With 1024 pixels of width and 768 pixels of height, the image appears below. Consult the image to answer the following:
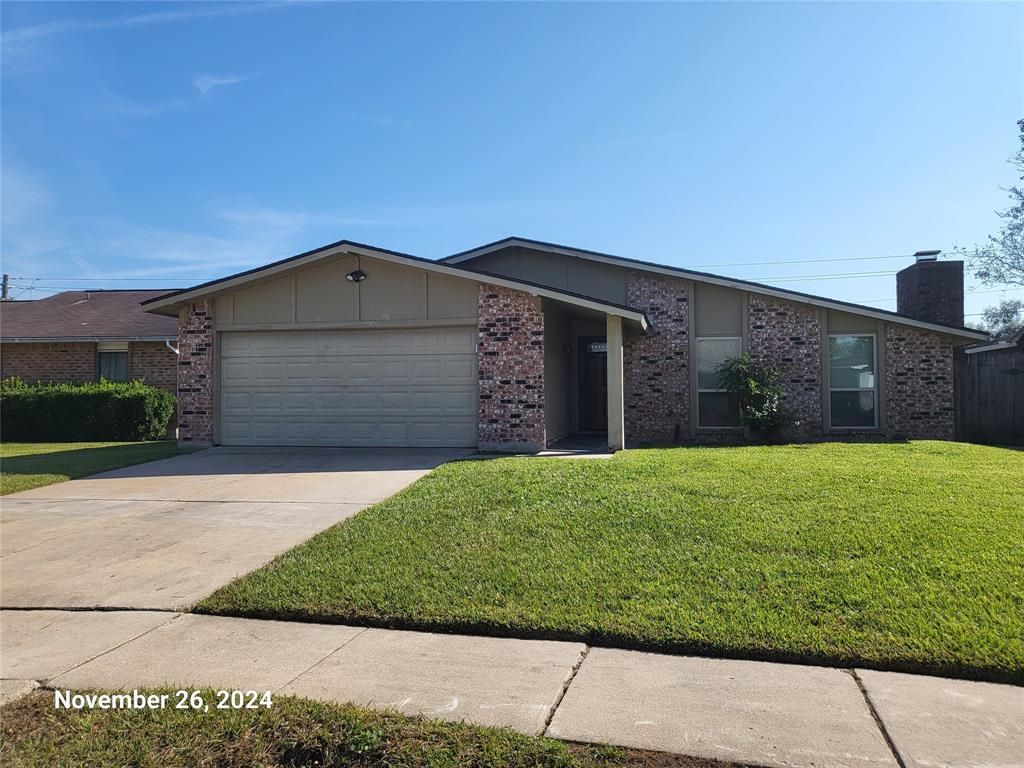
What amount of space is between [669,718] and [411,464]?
761 cm

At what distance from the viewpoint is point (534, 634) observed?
4176 millimetres

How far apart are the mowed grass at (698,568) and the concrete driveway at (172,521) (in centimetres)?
56

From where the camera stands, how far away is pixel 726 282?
14445 mm

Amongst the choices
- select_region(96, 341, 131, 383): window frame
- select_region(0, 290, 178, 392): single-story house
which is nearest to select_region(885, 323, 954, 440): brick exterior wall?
select_region(0, 290, 178, 392): single-story house

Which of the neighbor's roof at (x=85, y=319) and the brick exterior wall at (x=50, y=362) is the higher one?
the neighbor's roof at (x=85, y=319)

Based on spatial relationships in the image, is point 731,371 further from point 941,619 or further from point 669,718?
point 669,718

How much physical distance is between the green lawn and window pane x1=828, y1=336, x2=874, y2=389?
1310 cm

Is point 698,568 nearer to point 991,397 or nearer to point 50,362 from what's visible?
point 991,397

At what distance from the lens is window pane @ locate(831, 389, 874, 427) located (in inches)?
561

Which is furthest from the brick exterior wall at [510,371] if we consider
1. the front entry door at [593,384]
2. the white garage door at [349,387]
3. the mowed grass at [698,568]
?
the front entry door at [593,384]

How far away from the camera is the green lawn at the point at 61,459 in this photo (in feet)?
32.0

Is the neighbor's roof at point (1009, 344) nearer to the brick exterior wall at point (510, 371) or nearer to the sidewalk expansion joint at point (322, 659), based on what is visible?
the brick exterior wall at point (510, 371)

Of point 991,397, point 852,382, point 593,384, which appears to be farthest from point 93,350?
point 991,397

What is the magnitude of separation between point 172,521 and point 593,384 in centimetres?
1102
